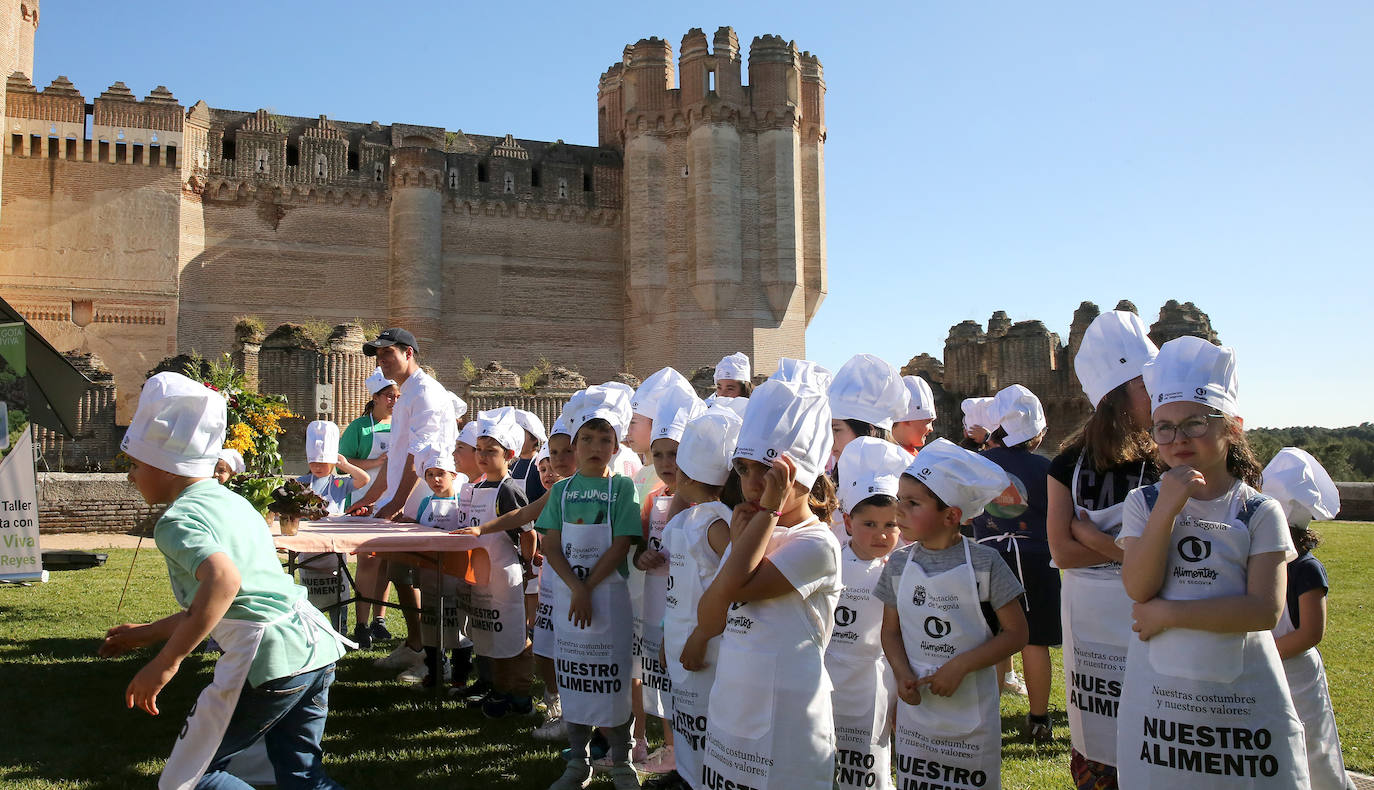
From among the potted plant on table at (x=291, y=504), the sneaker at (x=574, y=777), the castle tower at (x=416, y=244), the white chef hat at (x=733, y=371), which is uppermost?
the castle tower at (x=416, y=244)

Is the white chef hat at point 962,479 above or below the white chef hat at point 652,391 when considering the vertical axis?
below

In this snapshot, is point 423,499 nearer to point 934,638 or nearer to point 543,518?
point 543,518

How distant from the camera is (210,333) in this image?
32.3 meters

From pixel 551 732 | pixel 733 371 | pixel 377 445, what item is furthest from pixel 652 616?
pixel 377 445

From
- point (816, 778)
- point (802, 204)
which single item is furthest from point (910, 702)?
point (802, 204)

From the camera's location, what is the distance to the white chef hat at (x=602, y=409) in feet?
15.0

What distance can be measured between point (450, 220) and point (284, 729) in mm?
34625

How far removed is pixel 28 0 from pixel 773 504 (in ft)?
125

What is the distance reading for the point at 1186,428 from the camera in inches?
102

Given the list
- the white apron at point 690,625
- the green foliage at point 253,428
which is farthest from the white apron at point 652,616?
the green foliage at point 253,428

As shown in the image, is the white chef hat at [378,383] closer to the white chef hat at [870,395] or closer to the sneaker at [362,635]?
the sneaker at [362,635]

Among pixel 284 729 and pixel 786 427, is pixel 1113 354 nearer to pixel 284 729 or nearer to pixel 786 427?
pixel 786 427

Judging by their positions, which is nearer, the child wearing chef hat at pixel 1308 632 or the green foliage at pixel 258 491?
the child wearing chef hat at pixel 1308 632

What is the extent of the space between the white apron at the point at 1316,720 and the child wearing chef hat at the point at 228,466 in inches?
198
